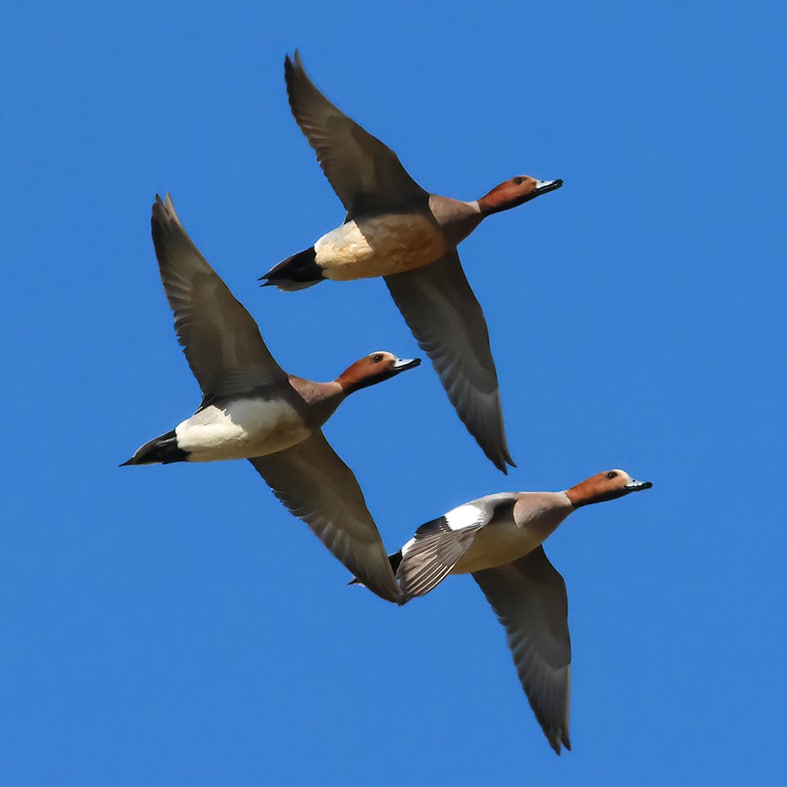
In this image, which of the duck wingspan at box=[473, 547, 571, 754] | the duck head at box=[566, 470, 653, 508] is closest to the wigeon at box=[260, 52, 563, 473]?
the duck head at box=[566, 470, 653, 508]

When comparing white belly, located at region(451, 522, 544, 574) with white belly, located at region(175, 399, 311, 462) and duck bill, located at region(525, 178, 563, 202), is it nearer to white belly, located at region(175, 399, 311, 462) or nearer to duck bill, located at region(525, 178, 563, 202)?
white belly, located at region(175, 399, 311, 462)

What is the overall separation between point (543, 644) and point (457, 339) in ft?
8.81

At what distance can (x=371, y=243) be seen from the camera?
16734 millimetres

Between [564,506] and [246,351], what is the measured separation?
2968 mm

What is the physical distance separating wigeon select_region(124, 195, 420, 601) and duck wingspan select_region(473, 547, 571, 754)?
139 cm

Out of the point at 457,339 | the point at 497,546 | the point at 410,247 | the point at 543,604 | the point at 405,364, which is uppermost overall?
the point at 410,247

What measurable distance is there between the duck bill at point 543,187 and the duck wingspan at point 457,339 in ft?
2.59

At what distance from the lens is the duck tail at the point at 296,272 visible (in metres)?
16.8

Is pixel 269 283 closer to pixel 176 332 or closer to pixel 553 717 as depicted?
pixel 176 332

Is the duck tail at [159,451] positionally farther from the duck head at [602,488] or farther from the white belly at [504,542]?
the duck head at [602,488]

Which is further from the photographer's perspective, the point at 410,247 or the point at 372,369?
the point at 410,247

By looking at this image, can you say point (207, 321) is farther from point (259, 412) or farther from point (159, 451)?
point (159, 451)

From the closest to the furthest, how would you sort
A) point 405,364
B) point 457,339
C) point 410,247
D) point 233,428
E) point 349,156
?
point 233,428 < point 405,364 < point 349,156 < point 410,247 < point 457,339

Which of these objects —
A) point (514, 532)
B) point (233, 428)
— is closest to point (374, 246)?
point (233, 428)
